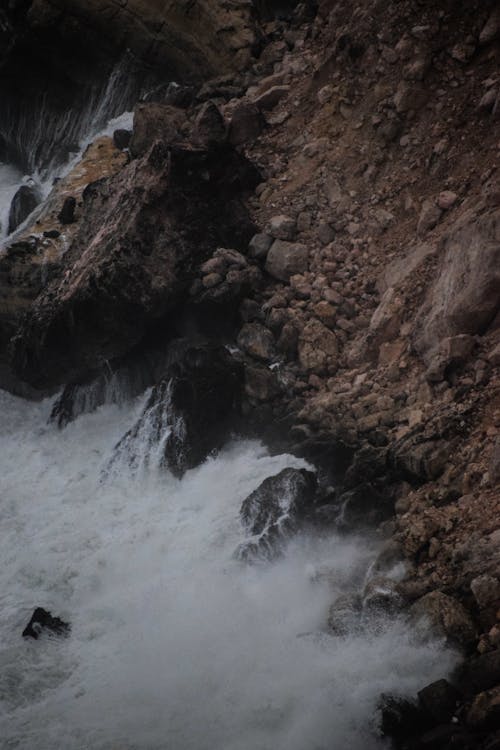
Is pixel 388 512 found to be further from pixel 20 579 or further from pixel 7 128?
pixel 7 128

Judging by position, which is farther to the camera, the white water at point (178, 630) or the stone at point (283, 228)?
the stone at point (283, 228)

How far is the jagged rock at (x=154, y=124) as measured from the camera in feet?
61.3

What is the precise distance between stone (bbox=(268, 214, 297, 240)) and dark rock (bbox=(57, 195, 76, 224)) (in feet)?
21.5

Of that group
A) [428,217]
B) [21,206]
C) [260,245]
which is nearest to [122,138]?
[21,206]

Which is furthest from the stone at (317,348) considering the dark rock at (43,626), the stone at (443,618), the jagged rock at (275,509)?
the dark rock at (43,626)

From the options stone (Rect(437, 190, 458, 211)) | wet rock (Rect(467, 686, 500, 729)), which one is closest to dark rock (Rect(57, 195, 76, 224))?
stone (Rect(437, 190, 458, 211))

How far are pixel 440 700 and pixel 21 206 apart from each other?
1916cm

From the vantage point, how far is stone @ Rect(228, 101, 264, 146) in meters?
17.6

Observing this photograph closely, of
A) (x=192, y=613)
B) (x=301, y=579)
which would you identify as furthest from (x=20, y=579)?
(x=301, y=579)

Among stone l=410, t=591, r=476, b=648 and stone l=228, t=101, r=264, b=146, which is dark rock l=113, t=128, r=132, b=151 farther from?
stone l=410, t=591, r=476, b=648

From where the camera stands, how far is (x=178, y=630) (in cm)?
1073

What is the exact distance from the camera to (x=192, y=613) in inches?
431

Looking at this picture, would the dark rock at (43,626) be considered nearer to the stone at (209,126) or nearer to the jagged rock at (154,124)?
the stone at (209,126)

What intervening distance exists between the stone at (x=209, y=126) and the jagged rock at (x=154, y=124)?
1.51m
